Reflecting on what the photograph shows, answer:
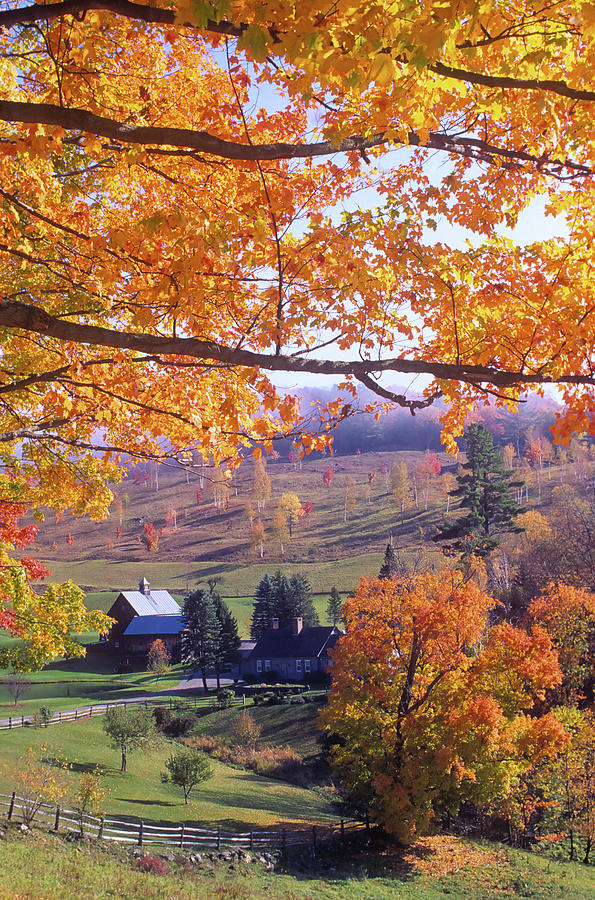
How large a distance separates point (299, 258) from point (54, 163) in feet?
14.4

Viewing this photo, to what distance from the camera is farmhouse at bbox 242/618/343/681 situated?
5684cm

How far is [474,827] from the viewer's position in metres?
23.4

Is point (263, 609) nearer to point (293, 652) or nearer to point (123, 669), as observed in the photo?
point (293, 652)

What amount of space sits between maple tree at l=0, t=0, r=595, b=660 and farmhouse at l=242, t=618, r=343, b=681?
52078 millimetres

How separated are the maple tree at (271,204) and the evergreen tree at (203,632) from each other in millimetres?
50452

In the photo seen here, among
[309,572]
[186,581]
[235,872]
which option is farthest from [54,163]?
[186,581]

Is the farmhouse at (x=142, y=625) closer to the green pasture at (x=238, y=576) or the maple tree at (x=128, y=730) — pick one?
the green pasture at (x=238, y=576)

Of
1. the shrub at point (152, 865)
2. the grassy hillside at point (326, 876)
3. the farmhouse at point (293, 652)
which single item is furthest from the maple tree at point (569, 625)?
the farmhouse at point (293, 652)

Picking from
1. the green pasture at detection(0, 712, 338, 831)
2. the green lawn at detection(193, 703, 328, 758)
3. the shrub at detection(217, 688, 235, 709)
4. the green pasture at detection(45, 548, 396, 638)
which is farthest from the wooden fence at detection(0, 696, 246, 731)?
the green pasture at detection(45, 548, 396, 638)

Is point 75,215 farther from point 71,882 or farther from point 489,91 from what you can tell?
point 71,882

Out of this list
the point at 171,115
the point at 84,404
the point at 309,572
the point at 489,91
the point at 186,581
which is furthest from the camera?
the point at 186,581

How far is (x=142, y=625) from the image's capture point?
71500 mm

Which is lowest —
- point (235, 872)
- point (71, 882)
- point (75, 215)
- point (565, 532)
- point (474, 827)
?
point (474, 827)

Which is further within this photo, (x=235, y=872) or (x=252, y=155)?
(x=235, y=872)
